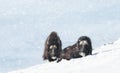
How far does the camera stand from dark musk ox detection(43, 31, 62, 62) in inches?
1192

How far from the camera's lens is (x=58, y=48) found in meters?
30.3

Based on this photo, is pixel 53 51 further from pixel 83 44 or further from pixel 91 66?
pixel 91 66

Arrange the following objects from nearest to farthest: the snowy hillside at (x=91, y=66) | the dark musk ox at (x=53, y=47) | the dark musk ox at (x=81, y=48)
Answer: the snowy hillside at (x=91, y=66) → the dark musk ox at (x=81, y=48) → the dark musk ox at (x=53, y=47)

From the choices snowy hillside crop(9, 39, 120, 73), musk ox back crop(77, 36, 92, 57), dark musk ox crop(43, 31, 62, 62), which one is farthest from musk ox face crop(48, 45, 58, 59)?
snowy hillside crop(9, 39, 120, 73)

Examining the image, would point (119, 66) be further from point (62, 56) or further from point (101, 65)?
point (62, 56)

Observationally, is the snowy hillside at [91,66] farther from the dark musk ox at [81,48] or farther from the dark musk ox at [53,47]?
the dark musk ox at [53,47]

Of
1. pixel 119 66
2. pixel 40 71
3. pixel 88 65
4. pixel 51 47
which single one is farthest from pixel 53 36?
pixel 119 66

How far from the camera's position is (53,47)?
30.4 meters

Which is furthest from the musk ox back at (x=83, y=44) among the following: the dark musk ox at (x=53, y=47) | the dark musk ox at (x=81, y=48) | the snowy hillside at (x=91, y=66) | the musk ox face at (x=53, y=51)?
the snowy hillside at (x=91, y=66)

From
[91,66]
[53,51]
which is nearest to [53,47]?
[53,51]

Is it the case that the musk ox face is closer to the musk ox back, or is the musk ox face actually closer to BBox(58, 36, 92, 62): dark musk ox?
BBox(58, 36, 92, 62): dark musk ox

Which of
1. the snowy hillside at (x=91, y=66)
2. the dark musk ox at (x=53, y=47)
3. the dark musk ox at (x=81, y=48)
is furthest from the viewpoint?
the dark musk ox at (x=53, y=47)

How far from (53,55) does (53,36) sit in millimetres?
1075

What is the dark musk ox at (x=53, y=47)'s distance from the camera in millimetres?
30266
